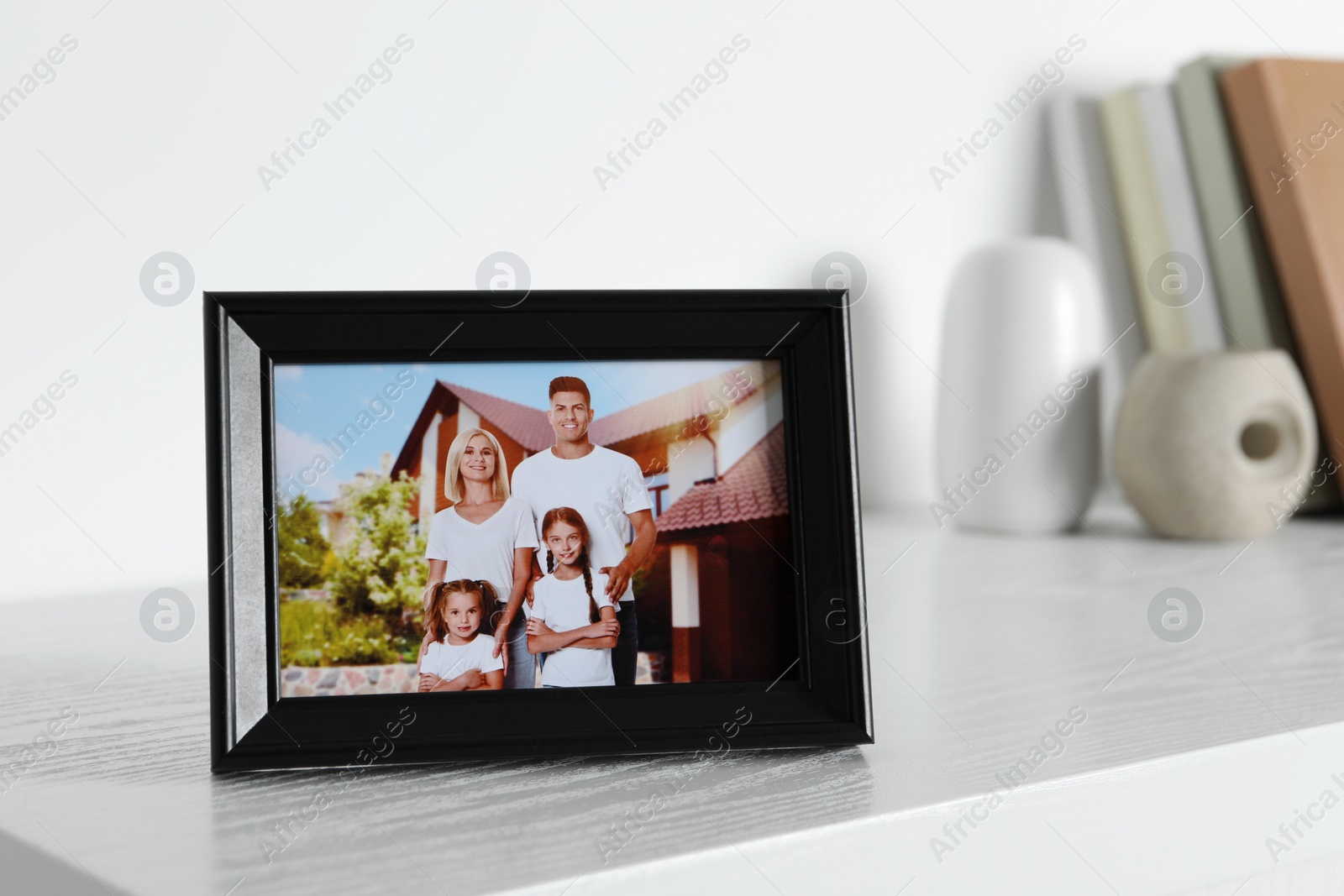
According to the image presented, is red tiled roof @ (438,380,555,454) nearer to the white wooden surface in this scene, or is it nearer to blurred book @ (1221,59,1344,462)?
the white wooden surface

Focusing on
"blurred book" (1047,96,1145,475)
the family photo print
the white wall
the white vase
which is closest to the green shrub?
the family photo print

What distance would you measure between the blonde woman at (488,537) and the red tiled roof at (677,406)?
1.8 inches

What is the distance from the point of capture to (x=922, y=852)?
0.31m

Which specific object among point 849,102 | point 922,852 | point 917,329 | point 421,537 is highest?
point 849,102

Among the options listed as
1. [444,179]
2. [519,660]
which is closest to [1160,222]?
[444,179]

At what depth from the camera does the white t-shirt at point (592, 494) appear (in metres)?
0.38

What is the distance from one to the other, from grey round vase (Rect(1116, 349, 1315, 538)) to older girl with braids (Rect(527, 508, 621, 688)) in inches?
31.0

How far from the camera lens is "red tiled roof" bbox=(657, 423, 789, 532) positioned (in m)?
0.39

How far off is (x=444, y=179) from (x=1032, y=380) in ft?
2.19

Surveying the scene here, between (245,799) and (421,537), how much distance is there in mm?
113

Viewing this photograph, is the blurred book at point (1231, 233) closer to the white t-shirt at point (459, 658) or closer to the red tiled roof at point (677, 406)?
the red tiled roof at point (677, 406)

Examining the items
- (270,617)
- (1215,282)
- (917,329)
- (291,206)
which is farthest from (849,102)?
(270,617)

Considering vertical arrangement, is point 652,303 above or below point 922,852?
above

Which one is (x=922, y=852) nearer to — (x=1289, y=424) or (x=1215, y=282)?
(x=1289, y=424)
